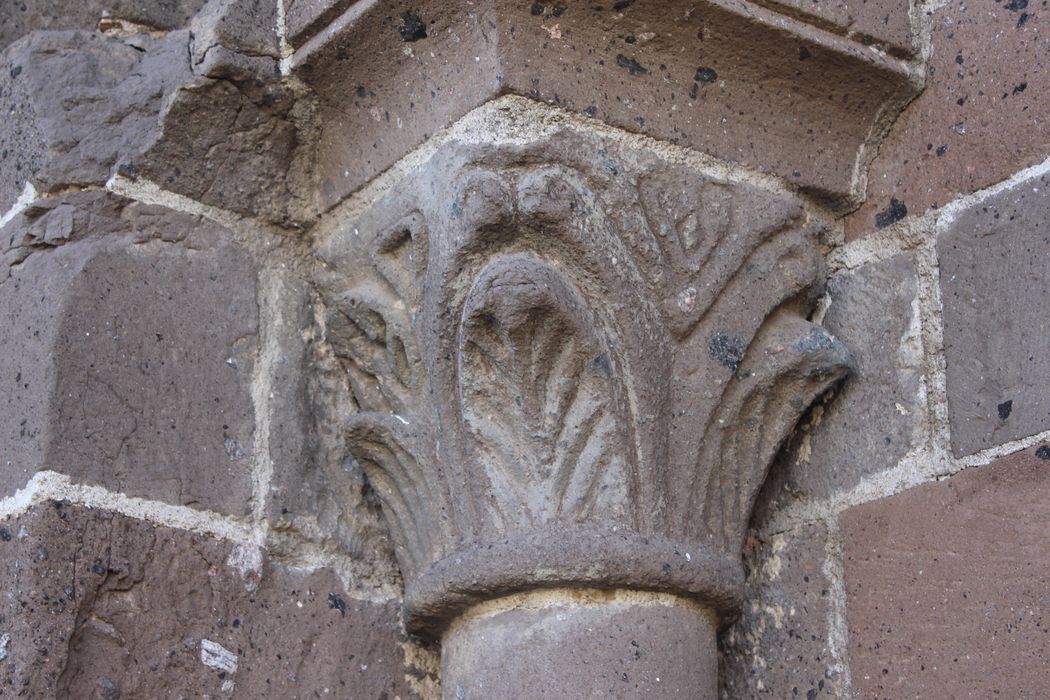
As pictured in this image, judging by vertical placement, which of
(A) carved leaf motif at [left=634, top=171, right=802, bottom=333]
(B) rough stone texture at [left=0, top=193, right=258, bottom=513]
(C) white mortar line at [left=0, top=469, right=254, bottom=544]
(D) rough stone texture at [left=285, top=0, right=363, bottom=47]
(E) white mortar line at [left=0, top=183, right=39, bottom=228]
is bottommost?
(C) white mortar line at [left=0, top=469, right=254, bottom=544]

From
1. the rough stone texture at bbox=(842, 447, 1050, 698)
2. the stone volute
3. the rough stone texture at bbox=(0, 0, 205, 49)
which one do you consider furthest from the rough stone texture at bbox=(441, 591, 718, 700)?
the rough stone texture at bbox=(0, 0, 205, 49)

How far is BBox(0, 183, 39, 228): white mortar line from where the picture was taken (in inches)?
77.5

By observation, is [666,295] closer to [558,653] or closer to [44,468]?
[558,653]

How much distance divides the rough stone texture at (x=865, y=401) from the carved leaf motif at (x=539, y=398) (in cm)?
34

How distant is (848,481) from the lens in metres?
1.90

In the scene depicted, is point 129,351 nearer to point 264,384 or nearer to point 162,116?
point 264,384

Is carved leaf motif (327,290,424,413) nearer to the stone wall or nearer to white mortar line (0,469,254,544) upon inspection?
the stone wall

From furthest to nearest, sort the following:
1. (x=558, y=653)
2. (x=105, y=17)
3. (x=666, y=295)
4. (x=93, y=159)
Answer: (x=105, y=17), (x=93, y=159), (x=666, y=295), (x=558, y=653)

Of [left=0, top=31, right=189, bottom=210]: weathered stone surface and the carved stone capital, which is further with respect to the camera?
[left=0, top=31, right=189, bottom=210]: weathered stone surface

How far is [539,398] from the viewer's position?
1.75 metres

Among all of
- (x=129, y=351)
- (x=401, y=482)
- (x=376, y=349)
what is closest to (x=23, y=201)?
(x=129, y=351)

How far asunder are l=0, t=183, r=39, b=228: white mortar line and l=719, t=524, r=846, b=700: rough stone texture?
3.66 ft

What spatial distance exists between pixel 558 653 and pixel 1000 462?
0.59 metres

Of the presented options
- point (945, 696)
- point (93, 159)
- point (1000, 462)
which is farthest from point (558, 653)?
point (93, 159)
